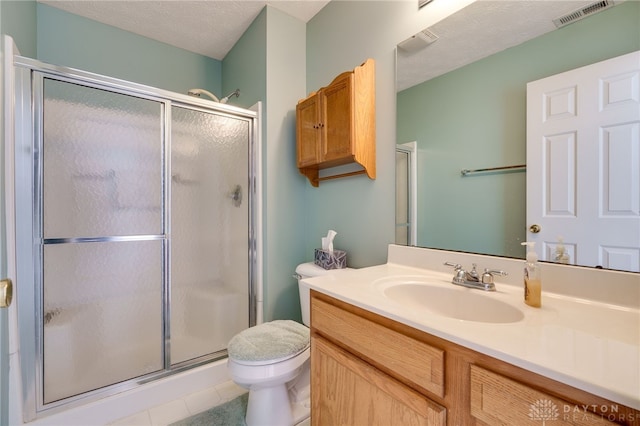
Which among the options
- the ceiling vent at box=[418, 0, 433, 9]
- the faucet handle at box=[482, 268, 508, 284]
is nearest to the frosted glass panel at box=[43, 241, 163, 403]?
the faucet handle at box=[482, 268, 508, 284]

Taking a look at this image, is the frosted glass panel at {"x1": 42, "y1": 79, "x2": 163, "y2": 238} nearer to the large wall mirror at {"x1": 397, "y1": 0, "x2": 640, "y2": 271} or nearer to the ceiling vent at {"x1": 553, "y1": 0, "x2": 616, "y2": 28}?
the large wall mirror at {"x1": 397, "y1": 0, "x2": 640, "y2": 271}

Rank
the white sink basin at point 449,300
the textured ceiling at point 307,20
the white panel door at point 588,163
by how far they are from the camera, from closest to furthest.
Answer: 1. the white panel door at point 588,163
2. the white sink basin at point 449,300
3. the textured ceiling at point 307,20

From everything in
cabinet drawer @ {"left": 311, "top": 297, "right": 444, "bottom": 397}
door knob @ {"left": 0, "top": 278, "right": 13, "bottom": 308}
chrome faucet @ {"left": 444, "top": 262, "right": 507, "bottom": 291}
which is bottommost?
cabinet drawer @ {"left": 311, "top": 297, "right": 444, "bottom": 397}

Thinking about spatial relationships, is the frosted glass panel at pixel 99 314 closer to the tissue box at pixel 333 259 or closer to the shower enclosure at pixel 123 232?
the shower enclosure at pixel 123 232

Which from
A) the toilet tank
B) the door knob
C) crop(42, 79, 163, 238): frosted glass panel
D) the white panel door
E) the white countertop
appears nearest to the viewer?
the white countertop

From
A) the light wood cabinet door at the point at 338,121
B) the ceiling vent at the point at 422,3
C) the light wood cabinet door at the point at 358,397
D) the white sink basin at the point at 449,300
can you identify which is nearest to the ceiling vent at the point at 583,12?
the ceiling vent at the point at 422,3

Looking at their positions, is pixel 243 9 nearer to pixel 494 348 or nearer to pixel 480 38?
pixel 480 38

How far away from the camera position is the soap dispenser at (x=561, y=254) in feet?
2.88

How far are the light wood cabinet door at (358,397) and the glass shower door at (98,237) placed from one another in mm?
1175

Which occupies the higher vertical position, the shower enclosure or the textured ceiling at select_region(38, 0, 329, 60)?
the textured ceiling at select_region(38, 0, 329, 60)

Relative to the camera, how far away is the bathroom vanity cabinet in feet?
1.57

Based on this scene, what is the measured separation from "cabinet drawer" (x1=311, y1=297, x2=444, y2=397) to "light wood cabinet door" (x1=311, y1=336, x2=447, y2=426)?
0.04 metres

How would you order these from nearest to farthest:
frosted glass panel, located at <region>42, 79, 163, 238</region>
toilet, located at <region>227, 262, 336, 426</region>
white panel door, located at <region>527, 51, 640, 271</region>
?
white panel door, located at <region>527, 51, 640, 271</region>
toilet, located at <region>227, 262, 336, 426</region>
frosted glass panel, located at <region>42, 79, 163, 238</region>

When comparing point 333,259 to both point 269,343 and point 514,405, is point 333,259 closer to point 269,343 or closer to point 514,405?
point 269,343
